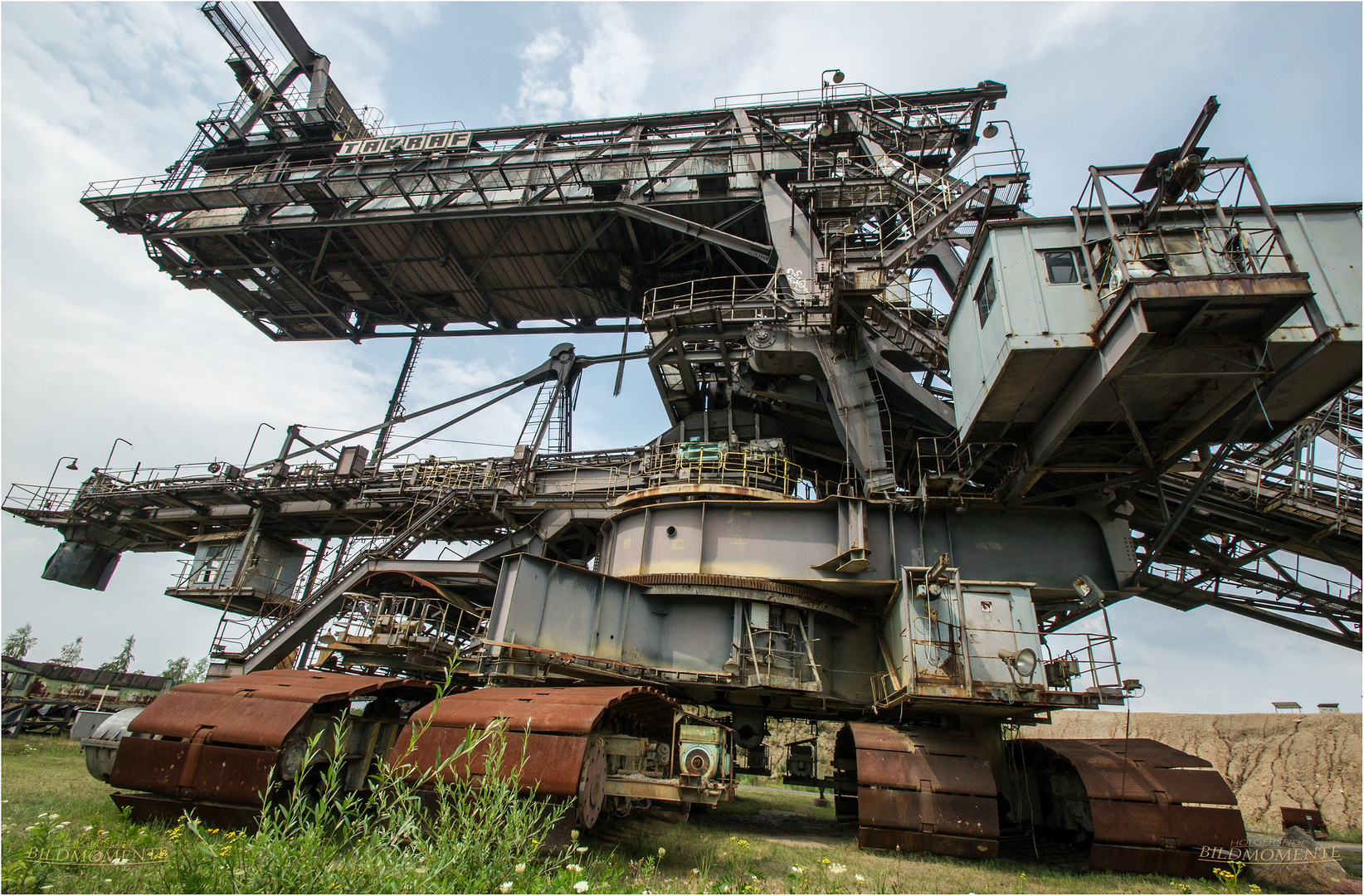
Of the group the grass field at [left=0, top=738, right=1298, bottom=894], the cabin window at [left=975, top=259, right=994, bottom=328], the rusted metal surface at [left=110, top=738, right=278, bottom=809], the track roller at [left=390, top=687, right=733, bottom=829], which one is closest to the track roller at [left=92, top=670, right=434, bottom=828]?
the rusted metal surface at [left=110, top=738, right=278, bottom=809]

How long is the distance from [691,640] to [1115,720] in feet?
76.6

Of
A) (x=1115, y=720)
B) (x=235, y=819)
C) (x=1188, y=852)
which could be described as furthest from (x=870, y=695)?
(x=1115, y=720)

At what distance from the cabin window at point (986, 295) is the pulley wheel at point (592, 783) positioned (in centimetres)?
874

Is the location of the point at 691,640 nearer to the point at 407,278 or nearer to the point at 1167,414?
the point at 1167,414

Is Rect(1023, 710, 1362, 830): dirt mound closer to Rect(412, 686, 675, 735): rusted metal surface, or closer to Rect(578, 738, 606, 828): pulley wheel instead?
Rect(412, 686, 675, 735): rusted metal surface

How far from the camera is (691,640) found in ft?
44.1

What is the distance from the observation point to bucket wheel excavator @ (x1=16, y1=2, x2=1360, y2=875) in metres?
8.59

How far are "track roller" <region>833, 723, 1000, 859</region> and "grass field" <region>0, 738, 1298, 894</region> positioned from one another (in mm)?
251

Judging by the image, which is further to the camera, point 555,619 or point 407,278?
point 407,278

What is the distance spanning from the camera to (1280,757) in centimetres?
1884

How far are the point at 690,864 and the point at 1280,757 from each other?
21060 millimetres

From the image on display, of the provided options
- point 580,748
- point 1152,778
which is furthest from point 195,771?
point 1152,778

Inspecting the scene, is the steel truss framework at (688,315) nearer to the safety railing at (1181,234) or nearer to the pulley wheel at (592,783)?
the safety railing at (1181,234)

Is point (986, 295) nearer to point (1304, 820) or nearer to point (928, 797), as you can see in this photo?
point (928, 797)
